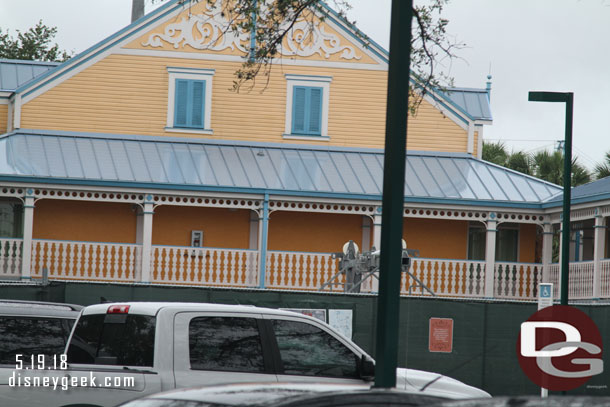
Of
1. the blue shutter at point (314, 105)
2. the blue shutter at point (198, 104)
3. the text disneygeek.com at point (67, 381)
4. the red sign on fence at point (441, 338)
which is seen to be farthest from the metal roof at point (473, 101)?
the text disneygeek.com at point (67, 381)

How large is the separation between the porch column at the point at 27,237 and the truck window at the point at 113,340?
16.7m

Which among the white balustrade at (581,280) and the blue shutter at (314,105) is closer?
the white balustrade at (581,280)

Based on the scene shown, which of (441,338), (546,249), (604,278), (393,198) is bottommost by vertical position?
(441,338)

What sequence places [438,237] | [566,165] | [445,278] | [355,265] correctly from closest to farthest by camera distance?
[566,165]
[355,265]
[445,278]
[438,237]

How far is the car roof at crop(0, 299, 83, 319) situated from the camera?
10.2 m

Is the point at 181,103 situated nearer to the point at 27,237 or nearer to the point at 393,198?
the point at 27,237

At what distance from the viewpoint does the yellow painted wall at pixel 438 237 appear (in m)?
29.4

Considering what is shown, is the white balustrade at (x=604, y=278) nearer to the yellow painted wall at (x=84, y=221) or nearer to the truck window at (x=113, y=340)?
the yellow painted wall at (x=84, y=221)

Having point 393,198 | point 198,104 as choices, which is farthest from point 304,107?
point 393,198

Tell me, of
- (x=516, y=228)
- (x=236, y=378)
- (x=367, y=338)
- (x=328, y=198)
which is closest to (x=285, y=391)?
(x=236, y=378)

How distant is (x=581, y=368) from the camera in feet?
62.3

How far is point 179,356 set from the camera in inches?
358

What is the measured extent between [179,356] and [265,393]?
4.12 metres

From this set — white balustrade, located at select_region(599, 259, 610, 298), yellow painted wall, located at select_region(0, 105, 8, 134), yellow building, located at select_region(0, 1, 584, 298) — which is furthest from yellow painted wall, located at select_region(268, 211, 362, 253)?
yellow painted wall, located at select_region(0, 105, 8, 134)
